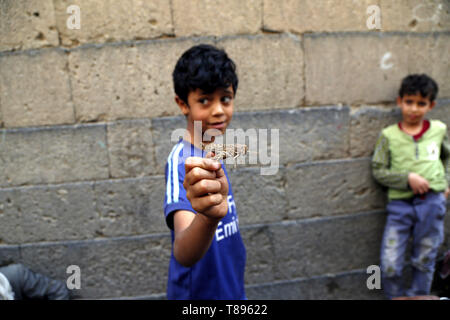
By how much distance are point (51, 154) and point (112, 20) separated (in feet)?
4.14

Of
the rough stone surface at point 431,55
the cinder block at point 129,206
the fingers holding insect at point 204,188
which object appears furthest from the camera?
the rough stone surface at point 431,55

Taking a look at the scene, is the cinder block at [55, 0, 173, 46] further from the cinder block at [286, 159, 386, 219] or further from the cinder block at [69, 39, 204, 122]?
the cinder block at [286, 159, 386, 219]

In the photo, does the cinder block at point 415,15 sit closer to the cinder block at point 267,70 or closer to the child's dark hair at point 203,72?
the cinder block at point 267,70

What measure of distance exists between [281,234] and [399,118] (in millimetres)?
1625

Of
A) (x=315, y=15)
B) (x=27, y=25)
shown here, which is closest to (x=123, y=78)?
(x=27, y=25)

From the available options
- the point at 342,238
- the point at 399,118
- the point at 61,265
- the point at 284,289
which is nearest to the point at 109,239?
the point at 61,265

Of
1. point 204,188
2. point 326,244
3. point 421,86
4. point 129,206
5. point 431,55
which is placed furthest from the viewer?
point 326,244

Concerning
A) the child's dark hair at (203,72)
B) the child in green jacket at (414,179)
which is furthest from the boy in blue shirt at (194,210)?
the child in green jacket at (414,179)

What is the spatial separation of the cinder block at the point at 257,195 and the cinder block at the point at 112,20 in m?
1.44

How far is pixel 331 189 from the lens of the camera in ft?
8.96

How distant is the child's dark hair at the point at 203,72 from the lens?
1.36m

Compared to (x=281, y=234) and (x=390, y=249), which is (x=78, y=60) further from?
(x=390, y=249)

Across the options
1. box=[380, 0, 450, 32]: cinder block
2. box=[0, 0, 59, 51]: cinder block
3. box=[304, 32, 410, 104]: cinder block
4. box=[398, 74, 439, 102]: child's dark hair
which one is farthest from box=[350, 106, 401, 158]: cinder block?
box=[0, 0, 59, 51]: cinder block

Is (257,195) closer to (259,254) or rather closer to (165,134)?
(259,254)
